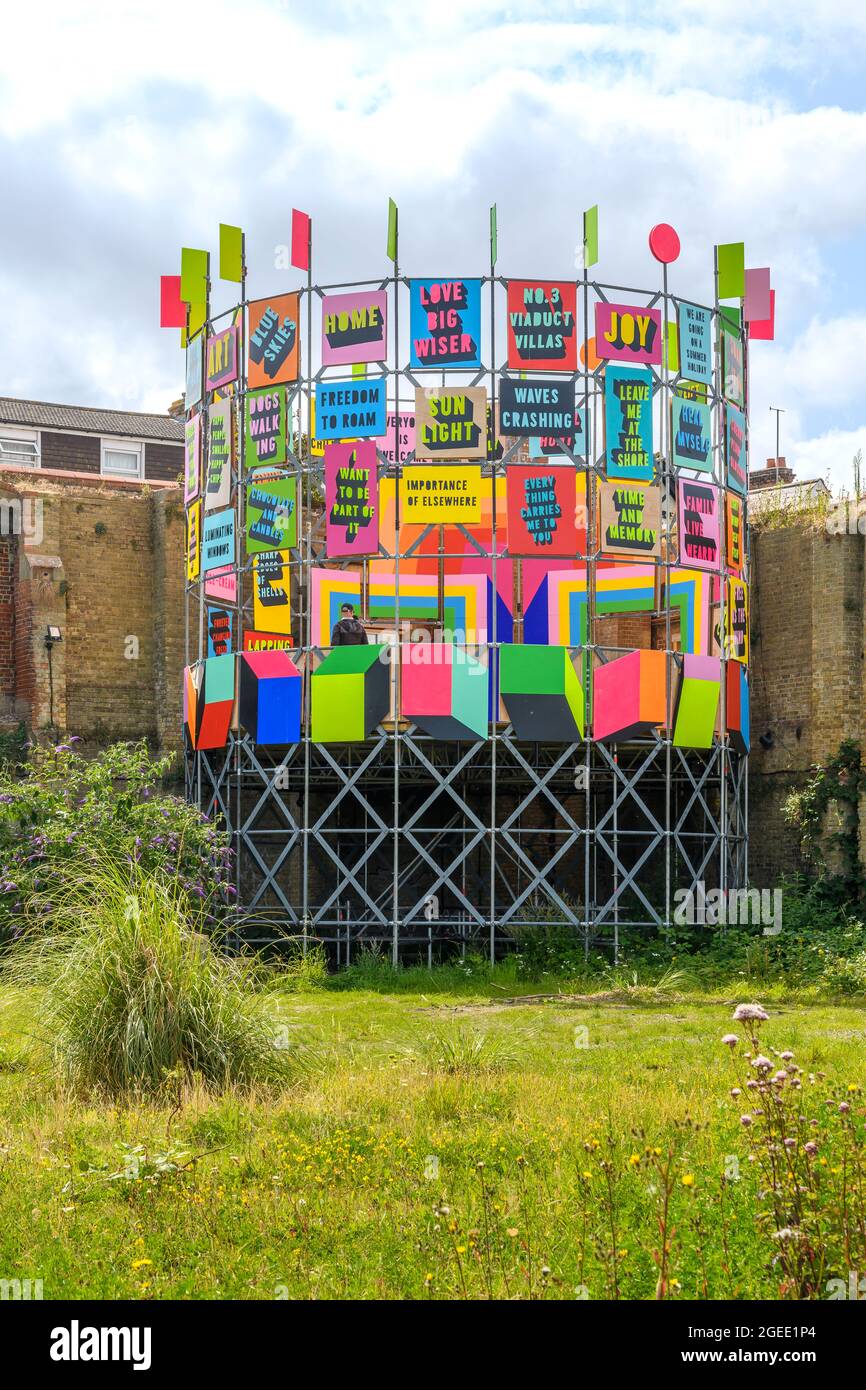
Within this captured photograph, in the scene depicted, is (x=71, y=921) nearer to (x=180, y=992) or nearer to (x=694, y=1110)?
(x=180, y=992)

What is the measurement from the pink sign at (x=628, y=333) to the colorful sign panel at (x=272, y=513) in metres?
4.49

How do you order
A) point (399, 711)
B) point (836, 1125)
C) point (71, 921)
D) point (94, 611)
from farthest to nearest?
point (94, 611) < point (399, 711) < point (71, 921) < point (836, 1125)

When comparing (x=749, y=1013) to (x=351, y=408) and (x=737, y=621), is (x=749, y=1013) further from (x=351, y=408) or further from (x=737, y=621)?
(x=737, y=621)

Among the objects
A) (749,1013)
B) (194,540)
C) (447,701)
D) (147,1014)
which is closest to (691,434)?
(447,701)

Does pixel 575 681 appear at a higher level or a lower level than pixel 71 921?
higher

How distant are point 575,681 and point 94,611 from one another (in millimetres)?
8115

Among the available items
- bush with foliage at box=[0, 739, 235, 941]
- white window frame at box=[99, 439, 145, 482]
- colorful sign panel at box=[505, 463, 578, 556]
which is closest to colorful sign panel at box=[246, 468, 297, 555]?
colorful sign panel at box=[505, 463, 578, 556]

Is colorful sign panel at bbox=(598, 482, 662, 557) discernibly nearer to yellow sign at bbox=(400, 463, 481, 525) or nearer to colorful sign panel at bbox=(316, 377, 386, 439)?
yellow sign at bbox=(400, 463, 481, 525)

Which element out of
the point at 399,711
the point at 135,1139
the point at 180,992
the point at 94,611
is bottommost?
the point at 135,1139

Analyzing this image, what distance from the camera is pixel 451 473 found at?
2011 cm

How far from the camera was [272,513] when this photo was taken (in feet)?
69.6

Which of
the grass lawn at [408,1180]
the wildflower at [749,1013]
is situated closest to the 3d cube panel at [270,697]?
the grass lawn at [408,1180]

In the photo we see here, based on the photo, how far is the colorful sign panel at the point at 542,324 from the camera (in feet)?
66.3

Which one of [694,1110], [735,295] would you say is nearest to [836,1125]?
[694,1110]
